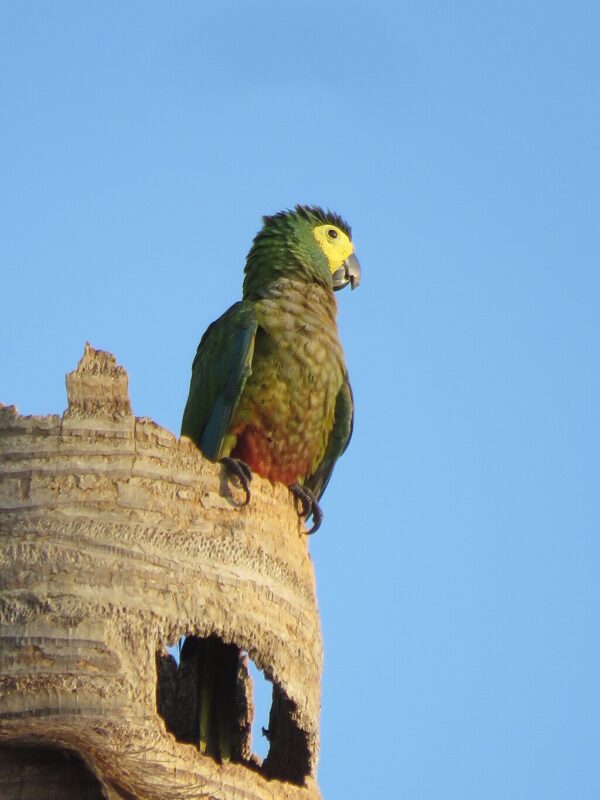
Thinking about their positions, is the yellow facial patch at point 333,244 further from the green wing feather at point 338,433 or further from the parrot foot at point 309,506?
the parrot foot at point 309,506

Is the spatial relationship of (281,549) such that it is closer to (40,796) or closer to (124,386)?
(124,386)

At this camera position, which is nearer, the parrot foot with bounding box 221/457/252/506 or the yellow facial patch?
the parrot foot with bounding box 221/457/252/506

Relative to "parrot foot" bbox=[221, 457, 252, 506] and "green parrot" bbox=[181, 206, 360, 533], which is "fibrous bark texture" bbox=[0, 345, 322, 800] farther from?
"green parrot" bbox=[181, 206, 360, 533]

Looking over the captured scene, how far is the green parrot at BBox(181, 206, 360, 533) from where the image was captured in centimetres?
669

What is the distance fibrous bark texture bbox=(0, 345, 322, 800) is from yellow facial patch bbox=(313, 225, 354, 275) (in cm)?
272

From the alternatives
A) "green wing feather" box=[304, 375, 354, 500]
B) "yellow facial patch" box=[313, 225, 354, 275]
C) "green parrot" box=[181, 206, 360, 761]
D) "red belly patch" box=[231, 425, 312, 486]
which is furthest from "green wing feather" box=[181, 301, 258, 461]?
"yellow facial patch" box=[313, 225, 354, 275]

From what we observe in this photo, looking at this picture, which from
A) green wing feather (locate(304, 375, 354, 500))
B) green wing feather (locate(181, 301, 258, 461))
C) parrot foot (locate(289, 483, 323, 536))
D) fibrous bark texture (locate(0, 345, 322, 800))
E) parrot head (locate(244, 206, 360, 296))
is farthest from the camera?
parrot head (locate(244, 206, 360, 296))

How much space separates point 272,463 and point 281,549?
1.35m

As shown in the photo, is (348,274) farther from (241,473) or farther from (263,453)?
(241,473)

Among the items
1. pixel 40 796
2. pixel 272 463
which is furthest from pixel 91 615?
pixel 272 463

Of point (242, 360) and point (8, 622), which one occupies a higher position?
point (242, 360)

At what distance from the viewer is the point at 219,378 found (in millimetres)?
6711

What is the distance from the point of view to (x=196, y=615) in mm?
4914

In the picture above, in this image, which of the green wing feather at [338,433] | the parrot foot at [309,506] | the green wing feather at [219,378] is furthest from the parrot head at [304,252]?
the parrot foot at [309,506]
